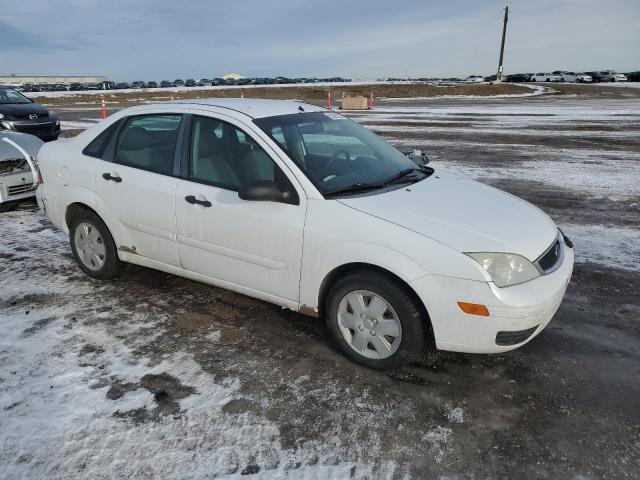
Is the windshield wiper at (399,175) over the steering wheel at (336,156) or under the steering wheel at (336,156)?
under

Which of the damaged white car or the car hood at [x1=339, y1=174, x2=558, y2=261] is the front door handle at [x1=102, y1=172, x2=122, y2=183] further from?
the damaged white car

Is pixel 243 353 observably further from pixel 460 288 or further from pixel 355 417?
pixel 460 288

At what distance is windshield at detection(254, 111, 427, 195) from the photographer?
138 inches

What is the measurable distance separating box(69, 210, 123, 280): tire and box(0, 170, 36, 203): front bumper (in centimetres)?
284

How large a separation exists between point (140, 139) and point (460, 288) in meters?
2.99

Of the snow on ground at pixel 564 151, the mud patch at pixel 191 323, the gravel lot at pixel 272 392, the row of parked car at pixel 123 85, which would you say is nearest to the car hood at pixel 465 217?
the gravel lot at pixel 272 392

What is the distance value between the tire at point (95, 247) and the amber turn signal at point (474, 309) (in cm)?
313

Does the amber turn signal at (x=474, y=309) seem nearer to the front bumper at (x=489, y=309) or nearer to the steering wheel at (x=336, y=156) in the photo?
the front bumper at (x=489, y=309)

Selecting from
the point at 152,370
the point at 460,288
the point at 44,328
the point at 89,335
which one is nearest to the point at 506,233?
the point at 460,288

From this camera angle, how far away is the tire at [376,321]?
300 centimetres

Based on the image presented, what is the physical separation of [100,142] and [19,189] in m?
3.32

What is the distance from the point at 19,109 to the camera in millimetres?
13023

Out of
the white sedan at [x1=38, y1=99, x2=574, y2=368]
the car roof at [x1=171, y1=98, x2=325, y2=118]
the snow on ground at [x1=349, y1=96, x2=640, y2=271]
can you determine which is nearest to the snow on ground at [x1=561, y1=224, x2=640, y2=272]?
the snow on ground at [x1=349, y1=96, x2=640, y2=271]

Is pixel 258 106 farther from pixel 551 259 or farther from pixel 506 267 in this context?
pixel 551 259
